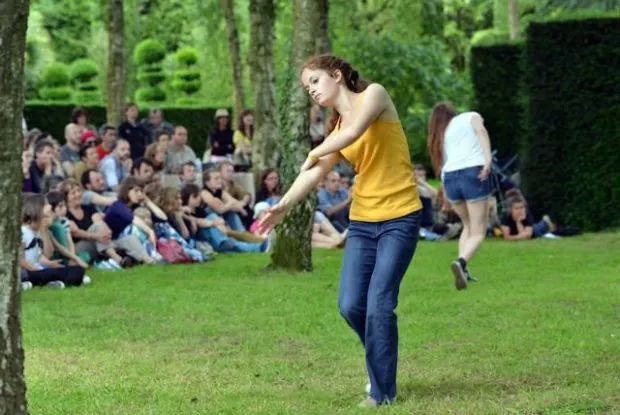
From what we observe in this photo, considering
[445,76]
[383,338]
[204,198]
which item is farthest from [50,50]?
[383,338]

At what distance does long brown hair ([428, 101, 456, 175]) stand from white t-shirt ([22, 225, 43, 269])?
13.5 feet

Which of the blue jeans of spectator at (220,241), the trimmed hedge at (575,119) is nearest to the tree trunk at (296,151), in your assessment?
the blue jeans of spectator at (220,241)

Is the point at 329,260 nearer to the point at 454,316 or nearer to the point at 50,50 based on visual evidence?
the point at 454,316

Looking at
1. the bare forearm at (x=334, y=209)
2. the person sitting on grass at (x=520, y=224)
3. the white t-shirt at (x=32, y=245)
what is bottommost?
the person sitting on grass at (x=520, y=224)

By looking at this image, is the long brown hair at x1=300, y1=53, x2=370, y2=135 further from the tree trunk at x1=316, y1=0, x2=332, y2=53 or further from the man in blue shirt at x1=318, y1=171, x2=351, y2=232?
the tree trunk at x1=316, y1=0, x2=332, y2=53

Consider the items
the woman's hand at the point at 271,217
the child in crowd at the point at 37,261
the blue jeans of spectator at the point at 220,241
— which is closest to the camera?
the woman's hand at the point at 271,217

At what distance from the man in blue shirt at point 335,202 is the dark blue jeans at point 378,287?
1238 centimetres

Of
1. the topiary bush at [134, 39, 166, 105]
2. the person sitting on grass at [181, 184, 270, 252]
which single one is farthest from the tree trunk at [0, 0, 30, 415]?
the topiary bush at [134, 39, 166, 105]

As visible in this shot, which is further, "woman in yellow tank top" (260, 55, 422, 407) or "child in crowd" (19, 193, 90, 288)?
"child in crowd" (19, 193, 90, 288)

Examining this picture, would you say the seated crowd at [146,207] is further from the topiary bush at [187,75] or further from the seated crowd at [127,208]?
the topiary bush at [187,75]

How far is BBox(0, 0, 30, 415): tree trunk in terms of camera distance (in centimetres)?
634

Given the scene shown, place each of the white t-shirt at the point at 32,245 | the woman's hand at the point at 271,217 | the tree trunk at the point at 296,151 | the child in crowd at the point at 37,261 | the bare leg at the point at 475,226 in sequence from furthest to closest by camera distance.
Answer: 1. the tree trunk at the point at 296,151
2. the white t-shirt at the point at 32,245
3. the child in crowd at the point at 37,261
4. the bare leg at the point at 475,226
5. the woman's hand at the point at 271,217

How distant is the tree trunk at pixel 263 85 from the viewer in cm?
2433

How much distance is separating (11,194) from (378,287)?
7.74 feet
